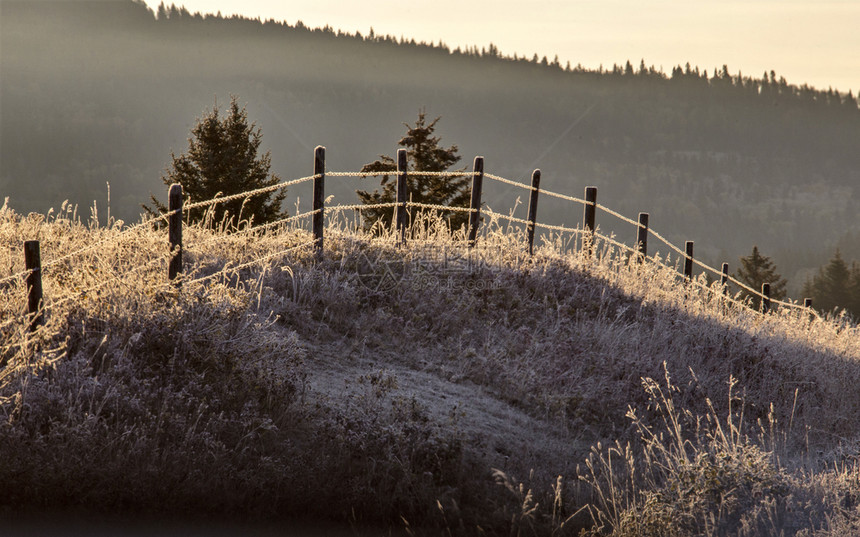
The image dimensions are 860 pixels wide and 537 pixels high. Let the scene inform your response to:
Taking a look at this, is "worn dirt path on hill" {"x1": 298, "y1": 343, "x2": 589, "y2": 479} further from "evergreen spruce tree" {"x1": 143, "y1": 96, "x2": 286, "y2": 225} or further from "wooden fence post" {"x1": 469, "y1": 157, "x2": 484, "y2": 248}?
"evergreen spruce tree" {"x1": 143, "y1": 96, "x2": 286, "y2": 225}

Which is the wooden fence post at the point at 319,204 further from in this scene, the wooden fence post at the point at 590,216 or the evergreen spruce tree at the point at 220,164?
the evergreen spruce tree at the point at 220,164

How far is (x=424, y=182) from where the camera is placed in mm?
25094

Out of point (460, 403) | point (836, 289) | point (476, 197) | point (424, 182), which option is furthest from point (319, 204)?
point (836, 289)

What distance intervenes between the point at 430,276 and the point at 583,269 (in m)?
3.05

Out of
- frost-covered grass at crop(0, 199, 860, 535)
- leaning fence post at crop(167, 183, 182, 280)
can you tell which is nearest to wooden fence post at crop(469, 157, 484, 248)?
frost-covered grass at crop(0, 199, 860, 535)

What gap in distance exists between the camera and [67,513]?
532 centimetres

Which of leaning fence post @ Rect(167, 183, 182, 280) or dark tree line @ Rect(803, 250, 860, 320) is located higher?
leaning fence post @ Rect(167, 183, 182, 280)

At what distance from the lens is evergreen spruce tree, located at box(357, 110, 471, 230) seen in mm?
24812

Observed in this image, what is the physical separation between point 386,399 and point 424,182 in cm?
1826

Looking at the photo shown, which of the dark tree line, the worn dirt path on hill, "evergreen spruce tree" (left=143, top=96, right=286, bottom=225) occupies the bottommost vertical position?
the dark tree line

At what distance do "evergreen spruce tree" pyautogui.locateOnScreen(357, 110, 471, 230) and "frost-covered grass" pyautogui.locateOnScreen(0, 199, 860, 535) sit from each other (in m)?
13.5

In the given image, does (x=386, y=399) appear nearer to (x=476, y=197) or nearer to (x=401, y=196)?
(x=401, y=196)

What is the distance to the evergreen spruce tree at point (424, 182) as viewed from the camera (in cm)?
2481

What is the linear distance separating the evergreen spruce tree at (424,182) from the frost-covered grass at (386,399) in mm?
13471
